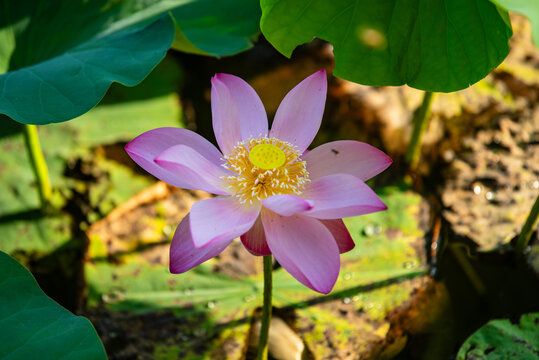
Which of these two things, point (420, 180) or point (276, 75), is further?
point (276, 75)

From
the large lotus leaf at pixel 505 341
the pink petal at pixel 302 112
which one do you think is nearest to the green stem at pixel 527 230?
the large lotus leaf at pixel 505 341

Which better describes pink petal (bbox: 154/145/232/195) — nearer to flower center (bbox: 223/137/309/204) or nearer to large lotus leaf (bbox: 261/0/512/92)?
flower center (bbox: 223/137/309/204)

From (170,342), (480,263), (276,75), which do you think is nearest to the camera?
(170,342)

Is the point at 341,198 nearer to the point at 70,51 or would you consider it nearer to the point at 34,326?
the point at 34,326

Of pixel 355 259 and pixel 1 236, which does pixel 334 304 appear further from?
pixel 1 236

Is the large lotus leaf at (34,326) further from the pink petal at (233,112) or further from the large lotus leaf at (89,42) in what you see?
the pink petal at (233,112)

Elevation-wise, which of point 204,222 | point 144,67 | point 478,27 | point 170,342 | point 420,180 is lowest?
point 170,342

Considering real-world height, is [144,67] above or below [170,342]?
above

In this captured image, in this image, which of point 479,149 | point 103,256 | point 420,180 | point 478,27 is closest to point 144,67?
point 103,256
